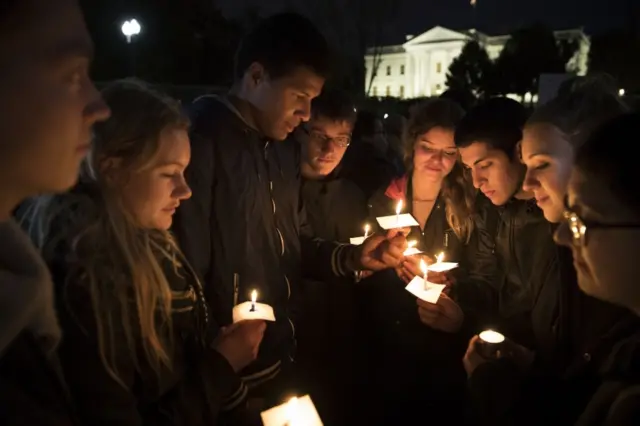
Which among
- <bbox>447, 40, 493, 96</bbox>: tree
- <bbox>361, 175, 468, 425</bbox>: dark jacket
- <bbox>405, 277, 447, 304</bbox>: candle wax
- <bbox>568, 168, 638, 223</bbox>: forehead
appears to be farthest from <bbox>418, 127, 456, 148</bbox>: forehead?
<bbox>447, 40, 493, 96</bbox>: tree

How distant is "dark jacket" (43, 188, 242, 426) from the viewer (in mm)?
1646

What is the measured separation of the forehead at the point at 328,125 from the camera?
13.8ft

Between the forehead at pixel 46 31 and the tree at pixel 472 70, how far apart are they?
5870cm

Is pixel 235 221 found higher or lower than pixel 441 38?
lower

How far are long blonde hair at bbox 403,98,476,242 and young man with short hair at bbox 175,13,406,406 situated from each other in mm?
762

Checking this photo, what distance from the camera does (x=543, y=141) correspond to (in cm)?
262

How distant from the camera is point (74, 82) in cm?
133

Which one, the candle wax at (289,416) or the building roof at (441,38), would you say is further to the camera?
the building roof at (441,38)

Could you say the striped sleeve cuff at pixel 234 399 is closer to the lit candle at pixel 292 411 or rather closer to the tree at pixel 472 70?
the lit candle at pixel 292 411

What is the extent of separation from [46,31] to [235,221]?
5.28 feet

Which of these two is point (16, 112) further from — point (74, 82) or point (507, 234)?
point (507, 234)

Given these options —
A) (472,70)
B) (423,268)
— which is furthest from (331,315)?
(472,70)

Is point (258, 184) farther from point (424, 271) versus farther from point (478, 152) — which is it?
point (478, 152)

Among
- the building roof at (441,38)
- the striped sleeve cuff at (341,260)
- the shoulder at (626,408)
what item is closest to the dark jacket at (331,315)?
the striped sleeve cuff at (341,260)
